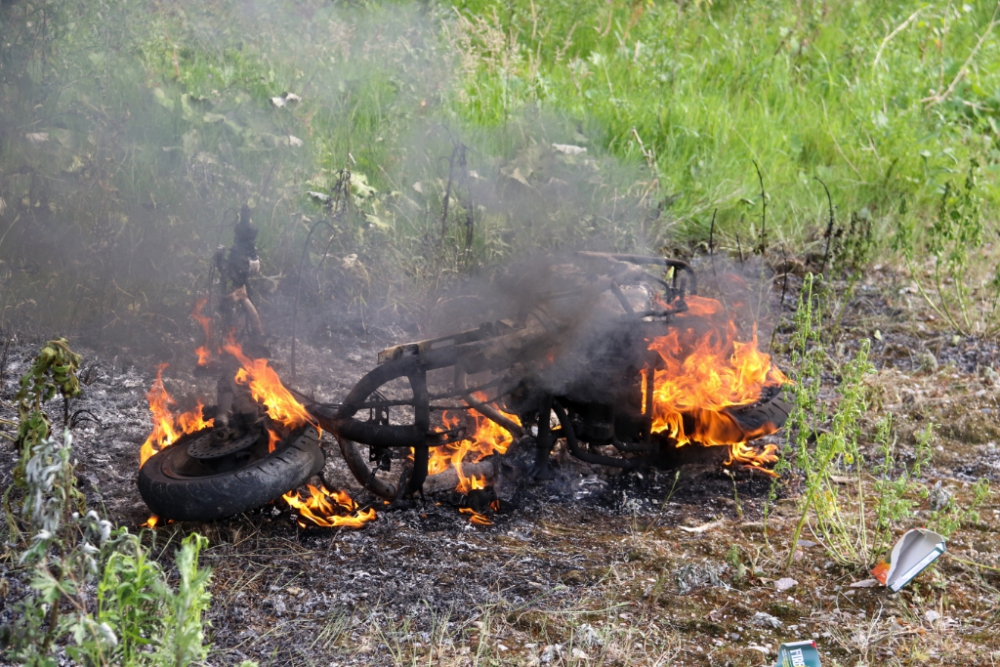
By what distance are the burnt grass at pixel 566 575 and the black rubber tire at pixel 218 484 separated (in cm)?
19

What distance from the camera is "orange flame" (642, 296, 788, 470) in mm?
4812

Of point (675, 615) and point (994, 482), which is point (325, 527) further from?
point (994, 482)

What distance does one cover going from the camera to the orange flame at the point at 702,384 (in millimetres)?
4812

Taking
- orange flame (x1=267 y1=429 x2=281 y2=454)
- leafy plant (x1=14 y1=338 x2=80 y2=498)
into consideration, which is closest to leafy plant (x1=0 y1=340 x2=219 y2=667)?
leafy plant (x1=14 y1=338 x2=80 y2=498)

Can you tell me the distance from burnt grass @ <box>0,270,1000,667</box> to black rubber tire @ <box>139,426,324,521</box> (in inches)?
7.7

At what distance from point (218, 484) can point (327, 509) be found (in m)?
0.68

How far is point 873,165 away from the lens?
834cm

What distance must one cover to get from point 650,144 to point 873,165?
6.73ft

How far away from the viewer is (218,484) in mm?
3912

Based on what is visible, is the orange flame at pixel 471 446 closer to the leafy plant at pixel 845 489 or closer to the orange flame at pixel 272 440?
the orange flame at pixel 272 440

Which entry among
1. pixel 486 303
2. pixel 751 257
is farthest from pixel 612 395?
pixel 751 257

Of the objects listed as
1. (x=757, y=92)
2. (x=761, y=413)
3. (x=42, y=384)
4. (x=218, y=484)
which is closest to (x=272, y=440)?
(x=218, y=484)

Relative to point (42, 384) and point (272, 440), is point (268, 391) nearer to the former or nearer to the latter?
point (272, 440)

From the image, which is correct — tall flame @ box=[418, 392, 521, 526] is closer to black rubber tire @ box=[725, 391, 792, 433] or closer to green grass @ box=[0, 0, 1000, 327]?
black rubber tire @ box=[725, 391, 792, 433]
